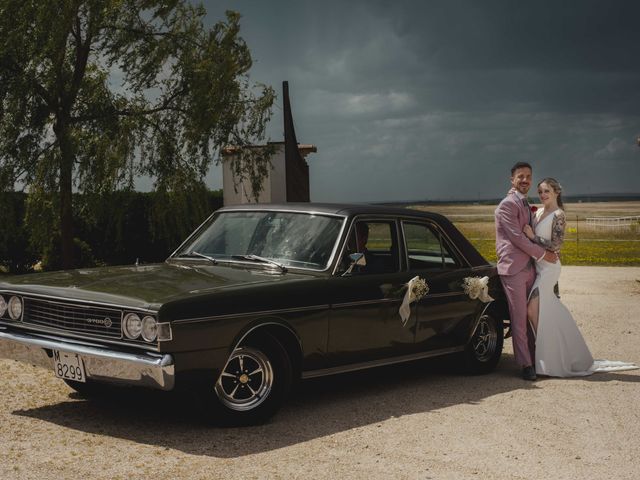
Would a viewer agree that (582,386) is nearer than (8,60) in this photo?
Yes

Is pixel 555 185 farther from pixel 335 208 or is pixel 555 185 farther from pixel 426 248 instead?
pixel 335 208

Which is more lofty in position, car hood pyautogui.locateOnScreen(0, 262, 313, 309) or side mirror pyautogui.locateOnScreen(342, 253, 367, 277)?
side mirror pyautogui.locateOnScreen(342, 253, 367, 277)

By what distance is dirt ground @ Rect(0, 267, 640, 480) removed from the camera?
5.34 meters

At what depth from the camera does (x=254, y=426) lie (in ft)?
20.7

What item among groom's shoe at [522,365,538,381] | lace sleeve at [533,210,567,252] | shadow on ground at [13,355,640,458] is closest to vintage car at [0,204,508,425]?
shadow on ground at [13,355,640,458]

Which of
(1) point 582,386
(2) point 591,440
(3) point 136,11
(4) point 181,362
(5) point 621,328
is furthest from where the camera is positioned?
(3) point 136,11

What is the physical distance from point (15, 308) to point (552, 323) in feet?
16.7

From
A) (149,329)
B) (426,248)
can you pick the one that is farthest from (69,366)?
(426,248)

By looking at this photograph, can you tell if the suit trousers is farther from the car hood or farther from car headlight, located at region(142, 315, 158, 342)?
car headlight, located at region(142, 315, 158, 342)

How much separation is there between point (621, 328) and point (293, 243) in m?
6.74

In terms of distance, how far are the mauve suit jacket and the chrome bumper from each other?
13.7ft

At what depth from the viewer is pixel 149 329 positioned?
18.8 ft

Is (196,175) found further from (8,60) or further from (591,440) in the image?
(591,440)

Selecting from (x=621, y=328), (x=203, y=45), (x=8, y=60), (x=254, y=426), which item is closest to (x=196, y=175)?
(x=203, y=45)
